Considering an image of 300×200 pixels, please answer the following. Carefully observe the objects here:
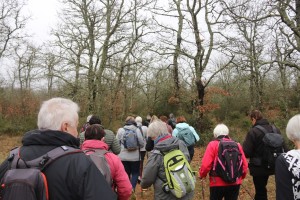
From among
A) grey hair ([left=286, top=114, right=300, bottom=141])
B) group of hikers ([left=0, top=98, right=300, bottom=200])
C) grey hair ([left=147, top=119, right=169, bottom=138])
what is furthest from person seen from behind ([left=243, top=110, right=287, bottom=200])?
grey hair ([left=286, top=114, right=300, bottom=141])

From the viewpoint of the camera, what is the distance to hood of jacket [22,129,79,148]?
2215 millimetres

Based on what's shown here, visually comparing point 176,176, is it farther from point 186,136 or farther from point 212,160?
point 186,136

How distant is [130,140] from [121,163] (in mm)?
3763

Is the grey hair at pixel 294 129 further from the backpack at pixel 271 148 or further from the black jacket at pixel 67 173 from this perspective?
the backpack at pixel 271 148

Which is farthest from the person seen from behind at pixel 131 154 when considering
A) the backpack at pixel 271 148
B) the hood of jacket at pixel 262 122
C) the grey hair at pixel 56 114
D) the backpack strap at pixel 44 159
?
the backpack strap at pixel 44 159

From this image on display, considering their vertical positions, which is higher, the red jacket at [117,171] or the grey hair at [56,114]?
the grey hair at [56,114]

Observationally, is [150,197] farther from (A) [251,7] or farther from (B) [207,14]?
(B) [207,14]

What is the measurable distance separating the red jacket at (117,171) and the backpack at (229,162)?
6.11 ft

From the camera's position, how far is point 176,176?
4.39 metres

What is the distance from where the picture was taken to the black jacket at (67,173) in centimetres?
213

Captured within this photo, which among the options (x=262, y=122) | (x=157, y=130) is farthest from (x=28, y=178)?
(x=262, y=122)

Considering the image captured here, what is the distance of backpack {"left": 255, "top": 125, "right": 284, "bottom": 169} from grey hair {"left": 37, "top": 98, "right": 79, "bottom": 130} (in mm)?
4016

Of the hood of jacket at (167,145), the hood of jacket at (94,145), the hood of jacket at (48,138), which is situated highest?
the hood of jacket at (48,138)

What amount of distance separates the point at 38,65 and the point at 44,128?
59.3 feet
